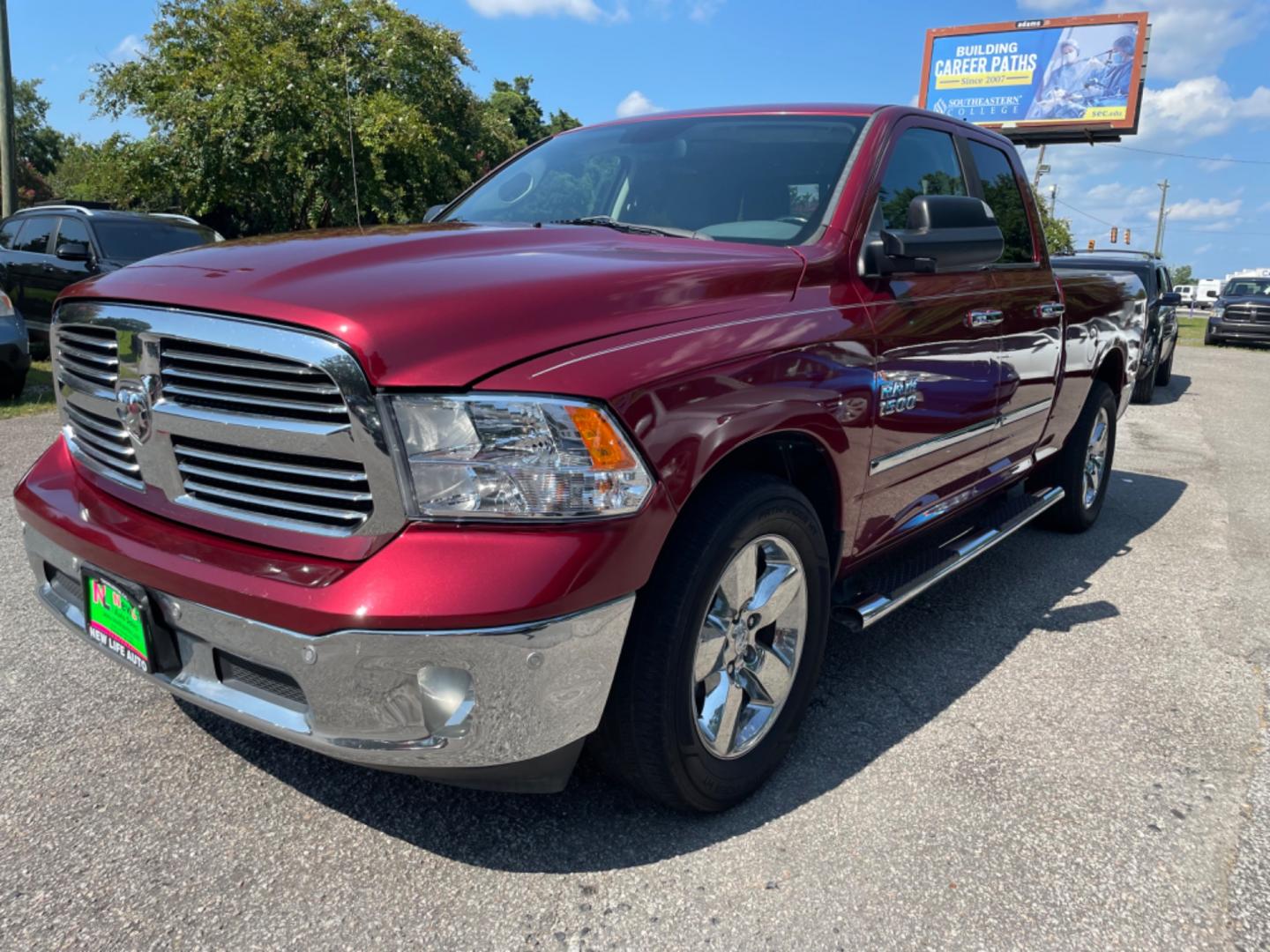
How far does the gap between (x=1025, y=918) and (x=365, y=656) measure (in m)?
1.57

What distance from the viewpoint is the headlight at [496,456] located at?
1888 millimetres

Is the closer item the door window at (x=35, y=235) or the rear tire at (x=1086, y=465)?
the rear tire at (x=1086, y=465)

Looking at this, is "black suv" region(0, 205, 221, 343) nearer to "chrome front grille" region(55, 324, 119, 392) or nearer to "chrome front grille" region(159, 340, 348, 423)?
"chrome front grille" region(55, 324, 119, 392)

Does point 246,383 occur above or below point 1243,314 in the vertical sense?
above

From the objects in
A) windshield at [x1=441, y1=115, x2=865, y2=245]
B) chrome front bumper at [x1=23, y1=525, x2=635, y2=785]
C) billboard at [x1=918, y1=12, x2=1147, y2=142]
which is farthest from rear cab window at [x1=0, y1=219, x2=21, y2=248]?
billboard at [x1=918, y1=12, x2=1147, y2=142]

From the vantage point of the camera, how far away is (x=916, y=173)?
3.42 metres

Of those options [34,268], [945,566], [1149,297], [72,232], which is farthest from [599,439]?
[1149,297]

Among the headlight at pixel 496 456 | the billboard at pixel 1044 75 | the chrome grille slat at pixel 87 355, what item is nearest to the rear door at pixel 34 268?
the chrome grille slat at pixel 87 355

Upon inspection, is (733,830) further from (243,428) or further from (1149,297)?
(1149,297)

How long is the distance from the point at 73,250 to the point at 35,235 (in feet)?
5.79

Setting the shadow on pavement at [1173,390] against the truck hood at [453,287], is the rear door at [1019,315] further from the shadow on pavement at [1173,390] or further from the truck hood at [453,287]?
the shadow on pavement at [1173,390]

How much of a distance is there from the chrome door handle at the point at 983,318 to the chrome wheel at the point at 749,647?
1.35 m

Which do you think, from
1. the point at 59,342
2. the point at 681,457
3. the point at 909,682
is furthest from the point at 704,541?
the point at 59,342

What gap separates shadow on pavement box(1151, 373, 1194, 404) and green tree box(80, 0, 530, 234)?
11.1m
